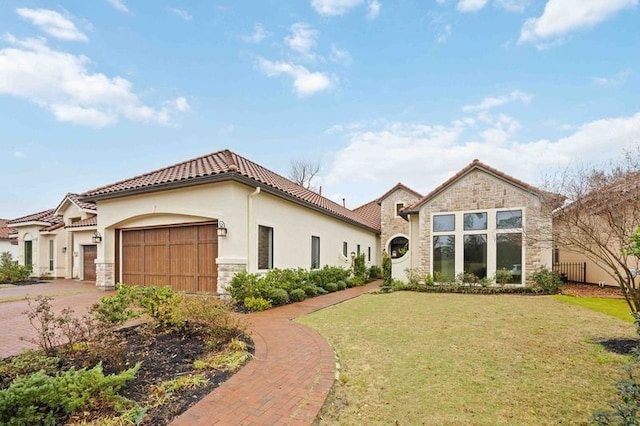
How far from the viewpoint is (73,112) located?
13547 millimetres

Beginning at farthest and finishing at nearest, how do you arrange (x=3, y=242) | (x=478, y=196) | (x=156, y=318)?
(x=3, y=242) → (x=478, y=196) → (x=156, y=318)

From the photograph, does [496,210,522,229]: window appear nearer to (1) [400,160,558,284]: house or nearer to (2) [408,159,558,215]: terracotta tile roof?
(1) [400,160,558,284]: house

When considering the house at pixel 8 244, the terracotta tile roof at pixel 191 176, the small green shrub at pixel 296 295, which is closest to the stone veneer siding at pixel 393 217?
the terracotta tile roof at pixel 191 176

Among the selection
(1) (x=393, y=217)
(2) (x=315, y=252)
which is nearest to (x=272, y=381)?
(2) (x=315, y=252)

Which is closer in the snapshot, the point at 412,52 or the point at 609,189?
the point at 609,189

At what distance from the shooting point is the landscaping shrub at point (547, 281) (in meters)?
13.1

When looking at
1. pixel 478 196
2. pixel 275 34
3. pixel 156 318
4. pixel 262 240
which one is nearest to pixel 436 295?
pixel 478 196

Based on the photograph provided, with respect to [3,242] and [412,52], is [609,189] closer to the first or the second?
[412,52]

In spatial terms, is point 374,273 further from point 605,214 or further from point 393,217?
point 605,214

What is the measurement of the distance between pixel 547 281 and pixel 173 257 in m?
14.7

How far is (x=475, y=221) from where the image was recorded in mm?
14641

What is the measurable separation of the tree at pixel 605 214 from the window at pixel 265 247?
8.72m

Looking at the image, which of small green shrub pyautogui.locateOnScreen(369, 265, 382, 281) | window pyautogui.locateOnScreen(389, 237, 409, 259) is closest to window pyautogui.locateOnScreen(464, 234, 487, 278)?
small green shrub pyautogui.locateOnScreen(369, 265, 382, 281)

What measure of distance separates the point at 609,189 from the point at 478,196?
26.4 feet
